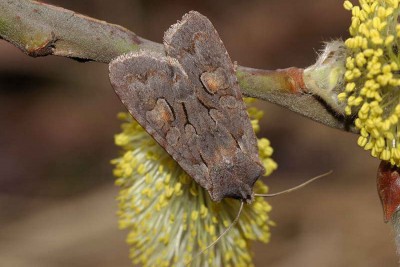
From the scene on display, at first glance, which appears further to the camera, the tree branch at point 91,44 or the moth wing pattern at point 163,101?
the moth wing pattern at point 163,101

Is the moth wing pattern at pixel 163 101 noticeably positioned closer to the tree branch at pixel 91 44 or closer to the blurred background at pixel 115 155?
the tree branch at pixel 91 44

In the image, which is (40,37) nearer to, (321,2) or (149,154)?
(149,154)

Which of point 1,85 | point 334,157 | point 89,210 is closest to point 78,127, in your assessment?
point 1,85

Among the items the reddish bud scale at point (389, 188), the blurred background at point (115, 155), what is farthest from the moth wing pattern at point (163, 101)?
the blurred background at point (115, 155)

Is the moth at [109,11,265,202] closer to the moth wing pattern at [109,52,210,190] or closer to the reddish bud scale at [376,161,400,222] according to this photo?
the moth wing pattern at [109,52,210,190]

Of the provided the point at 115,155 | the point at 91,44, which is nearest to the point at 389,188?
the point at 91,44

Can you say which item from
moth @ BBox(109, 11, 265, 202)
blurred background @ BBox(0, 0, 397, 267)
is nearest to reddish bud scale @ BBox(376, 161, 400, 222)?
moth @ BBox(109, 11, 265, 202)
